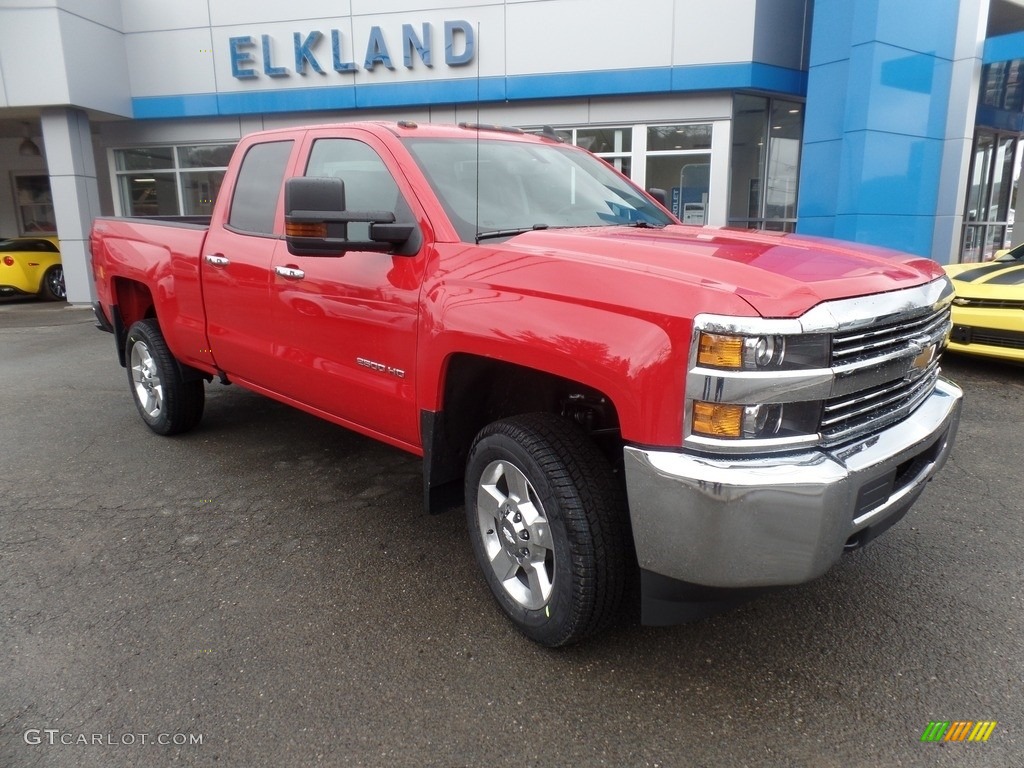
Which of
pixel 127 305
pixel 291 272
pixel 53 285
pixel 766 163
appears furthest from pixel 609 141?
pixel 53 285

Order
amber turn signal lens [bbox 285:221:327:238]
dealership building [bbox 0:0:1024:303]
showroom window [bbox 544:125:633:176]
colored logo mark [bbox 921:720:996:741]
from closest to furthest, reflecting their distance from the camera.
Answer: colored logo mark [bbox 921:720:996:741] < amber turn signal lens [bbox 285:221:327:238] < dealership building [bbox 0:0:1024:303] < showroom window [bbox 544:125:633:176]

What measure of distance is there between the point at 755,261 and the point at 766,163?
12102 mm

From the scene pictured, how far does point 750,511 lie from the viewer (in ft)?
6.89

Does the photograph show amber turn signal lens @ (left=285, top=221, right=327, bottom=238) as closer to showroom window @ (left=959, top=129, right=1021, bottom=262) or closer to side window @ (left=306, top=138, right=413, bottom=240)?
side window @ (left=306, top=138, right=413, bottom=240)

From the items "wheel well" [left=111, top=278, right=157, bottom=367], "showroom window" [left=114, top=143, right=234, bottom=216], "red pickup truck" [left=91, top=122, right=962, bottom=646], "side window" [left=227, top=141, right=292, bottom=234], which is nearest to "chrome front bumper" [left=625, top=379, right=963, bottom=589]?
"red pickup truck" [left=91, top=122, right=962, bottom=646]

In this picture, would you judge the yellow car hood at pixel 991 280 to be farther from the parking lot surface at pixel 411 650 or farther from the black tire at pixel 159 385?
the black tire at pixel 159 385

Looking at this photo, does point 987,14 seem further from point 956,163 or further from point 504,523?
point 504,523

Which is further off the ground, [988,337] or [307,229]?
[307,229]

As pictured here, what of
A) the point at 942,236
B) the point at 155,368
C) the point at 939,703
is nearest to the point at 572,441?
the point at 939,703

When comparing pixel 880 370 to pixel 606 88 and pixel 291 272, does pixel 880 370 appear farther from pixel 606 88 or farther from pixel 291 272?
pixel 606 88

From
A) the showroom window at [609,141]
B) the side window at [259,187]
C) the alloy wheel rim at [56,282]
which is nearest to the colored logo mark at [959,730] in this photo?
the side window at [259,187]

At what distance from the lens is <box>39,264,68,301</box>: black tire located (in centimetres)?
1501

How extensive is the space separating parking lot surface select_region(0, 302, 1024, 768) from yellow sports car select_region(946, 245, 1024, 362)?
9.50ft

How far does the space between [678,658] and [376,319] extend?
6.02 feet
